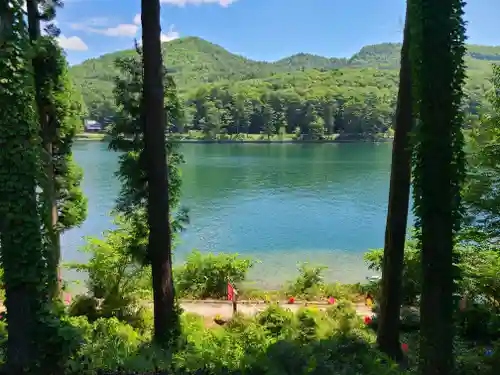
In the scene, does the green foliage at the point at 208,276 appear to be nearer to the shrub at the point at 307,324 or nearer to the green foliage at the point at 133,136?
the green foliage at the point at 133,136

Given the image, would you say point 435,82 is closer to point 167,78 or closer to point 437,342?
point 437,342

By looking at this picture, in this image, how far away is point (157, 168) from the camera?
21.4 ft

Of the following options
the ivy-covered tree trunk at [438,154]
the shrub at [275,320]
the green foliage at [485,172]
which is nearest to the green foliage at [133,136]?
the shrub at [275,320]

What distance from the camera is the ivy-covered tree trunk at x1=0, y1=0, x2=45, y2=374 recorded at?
15.0ft

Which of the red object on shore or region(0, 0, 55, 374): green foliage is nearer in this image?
region(0, 0, 55, 374): green foliage

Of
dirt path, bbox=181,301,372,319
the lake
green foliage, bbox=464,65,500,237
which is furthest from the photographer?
the lake

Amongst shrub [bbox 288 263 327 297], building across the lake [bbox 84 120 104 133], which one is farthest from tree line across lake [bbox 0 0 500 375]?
building across the lake [bbox 84 120 104 133]

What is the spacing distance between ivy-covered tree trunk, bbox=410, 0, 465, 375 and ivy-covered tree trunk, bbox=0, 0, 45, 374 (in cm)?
398

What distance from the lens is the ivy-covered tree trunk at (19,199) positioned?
4566 millimetres

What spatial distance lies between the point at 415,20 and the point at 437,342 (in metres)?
3.06

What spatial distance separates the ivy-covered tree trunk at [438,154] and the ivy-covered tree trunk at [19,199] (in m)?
3.98

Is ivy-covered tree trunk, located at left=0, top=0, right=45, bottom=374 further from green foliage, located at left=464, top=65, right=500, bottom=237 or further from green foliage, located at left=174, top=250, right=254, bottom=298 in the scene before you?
green foliage, located at left=174, top=250, right=254, bottom=298

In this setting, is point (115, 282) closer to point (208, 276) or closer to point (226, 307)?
point (226, 307)

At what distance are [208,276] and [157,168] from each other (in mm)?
5796
